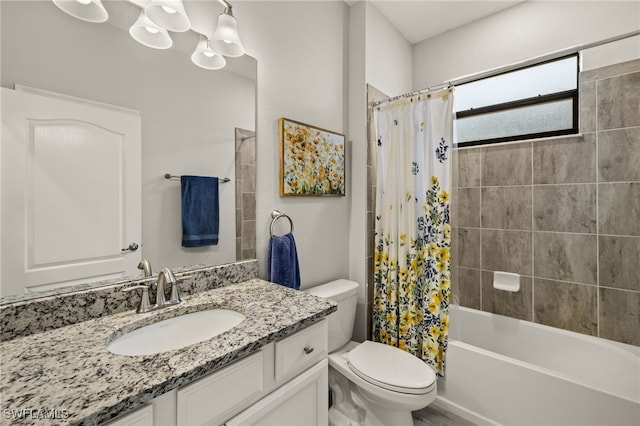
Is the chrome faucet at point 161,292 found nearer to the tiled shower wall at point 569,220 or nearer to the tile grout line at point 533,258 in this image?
the tiled shower wall at point 569,220

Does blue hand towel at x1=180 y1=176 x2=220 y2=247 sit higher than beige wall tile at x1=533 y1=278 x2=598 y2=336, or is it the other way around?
blue hand towel at x1=180 y1=176 x2=220 y2=247

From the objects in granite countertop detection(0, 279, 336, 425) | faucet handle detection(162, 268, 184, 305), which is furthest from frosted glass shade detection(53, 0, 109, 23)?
granite countertop detection(0, 279, 336, 425)

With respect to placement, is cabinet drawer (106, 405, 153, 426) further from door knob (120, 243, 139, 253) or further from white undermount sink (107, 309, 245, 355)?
door knob (120, 243, 139, 253)

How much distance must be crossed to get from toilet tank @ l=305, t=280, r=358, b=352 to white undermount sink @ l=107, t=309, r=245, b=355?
67cm

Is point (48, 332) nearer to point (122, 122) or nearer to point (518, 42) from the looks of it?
point (122, 122)

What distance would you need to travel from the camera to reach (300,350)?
99cm

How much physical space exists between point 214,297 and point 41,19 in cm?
108

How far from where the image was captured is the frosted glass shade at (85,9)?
90 centimetres

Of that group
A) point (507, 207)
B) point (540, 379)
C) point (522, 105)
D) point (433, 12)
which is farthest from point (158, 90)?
point (522, 105)

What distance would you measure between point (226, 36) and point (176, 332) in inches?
47.1

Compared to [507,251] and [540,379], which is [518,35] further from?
[540,379]

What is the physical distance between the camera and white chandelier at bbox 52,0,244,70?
3.09 feet

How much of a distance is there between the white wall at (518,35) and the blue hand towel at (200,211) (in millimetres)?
2230

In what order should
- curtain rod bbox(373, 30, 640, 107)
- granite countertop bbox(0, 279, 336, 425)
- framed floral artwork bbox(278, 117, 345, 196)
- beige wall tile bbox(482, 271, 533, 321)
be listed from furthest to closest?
beige wall tile bbox(482, 271, 533, 321) < framed floral artwork bbox(278, 117, 345, 196) < curtain rod bbox(373, 30, 640, 107) < granite countertop bbox(0, 279, 336, 425)
